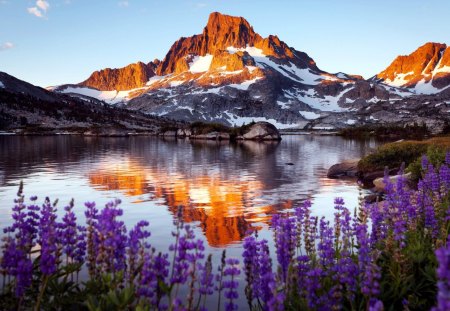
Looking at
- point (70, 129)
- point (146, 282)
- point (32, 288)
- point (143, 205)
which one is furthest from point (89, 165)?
point (70, 129)

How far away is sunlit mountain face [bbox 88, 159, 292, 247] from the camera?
1801cm

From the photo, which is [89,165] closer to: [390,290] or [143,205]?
[143,205]

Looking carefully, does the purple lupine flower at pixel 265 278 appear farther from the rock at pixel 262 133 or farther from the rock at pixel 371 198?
the rock at pixel 262 133

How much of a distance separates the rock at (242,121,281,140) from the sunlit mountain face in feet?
290

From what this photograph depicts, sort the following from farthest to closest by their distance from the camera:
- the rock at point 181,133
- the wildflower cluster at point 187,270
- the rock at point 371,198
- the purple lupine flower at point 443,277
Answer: the rock at point 181,133, the rock at point 371,198, the wildflower cluster at point 187,270, the purple lupine flower at point 443,277

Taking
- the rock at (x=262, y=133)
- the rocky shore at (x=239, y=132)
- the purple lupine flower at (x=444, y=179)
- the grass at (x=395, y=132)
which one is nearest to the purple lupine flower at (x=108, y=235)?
the purple lupine flower at (x=444, y=179)

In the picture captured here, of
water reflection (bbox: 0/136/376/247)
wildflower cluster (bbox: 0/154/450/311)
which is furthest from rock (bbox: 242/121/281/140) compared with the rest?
wildflower cluster (bbox: 0/154/450/311)

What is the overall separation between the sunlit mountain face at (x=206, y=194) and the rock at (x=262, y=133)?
88.5 meters

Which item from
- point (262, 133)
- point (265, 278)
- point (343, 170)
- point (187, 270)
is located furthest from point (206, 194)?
point (262, 133)

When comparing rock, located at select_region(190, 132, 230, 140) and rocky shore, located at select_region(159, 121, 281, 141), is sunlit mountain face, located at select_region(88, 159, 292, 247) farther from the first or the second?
rock, located at select_region(190, 132, 230, 140)

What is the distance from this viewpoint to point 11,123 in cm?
17512

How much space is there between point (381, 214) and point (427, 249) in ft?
4.14

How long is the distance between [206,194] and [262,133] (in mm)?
103960

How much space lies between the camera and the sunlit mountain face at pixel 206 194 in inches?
709
